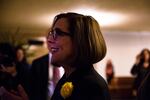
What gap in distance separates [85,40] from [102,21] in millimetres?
7086

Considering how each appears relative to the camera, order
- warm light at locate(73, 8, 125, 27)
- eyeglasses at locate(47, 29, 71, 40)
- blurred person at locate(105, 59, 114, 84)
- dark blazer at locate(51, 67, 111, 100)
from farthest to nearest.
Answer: blurred person at locate(105, 59, 114, 84), warm light at locate(73, 8, 125, 27), eyeglasses at locate(47, 29, 71, 40), dark blazer at locate(51, 67, 111, 100)

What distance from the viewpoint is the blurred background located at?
5.68 meters

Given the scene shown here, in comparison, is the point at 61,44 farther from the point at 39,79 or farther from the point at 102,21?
the point at 102,21

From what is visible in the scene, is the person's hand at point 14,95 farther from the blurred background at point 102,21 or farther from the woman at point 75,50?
the blurred background at point 102,21

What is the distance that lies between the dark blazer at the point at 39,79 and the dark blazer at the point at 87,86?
0.88 metres

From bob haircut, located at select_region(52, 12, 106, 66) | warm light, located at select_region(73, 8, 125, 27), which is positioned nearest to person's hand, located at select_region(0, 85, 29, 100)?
bob haircut, located at select_region(52, 12, 106, 66)

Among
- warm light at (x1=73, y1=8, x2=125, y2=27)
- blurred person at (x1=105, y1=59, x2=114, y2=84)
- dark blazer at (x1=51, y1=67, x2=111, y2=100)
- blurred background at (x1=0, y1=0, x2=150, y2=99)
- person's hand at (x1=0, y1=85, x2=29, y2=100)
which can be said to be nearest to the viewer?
dark blazer at (x1=51, y1=67, x2=111, y2=100)

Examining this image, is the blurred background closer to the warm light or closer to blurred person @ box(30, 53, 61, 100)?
the warm light

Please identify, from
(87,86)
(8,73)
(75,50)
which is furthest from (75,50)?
(8,73)

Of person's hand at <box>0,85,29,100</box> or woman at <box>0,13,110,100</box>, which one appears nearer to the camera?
woman at <box>0,13,110,100</box>

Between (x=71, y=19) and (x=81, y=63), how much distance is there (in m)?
0.16

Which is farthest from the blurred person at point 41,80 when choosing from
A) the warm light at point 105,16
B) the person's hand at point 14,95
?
the warm light at point 105,16

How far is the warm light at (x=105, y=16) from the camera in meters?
6.44

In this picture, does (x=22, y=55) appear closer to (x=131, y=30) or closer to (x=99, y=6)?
(x=99, y=6)
